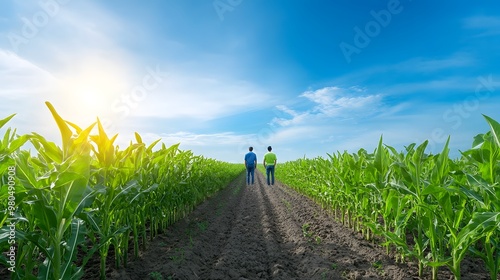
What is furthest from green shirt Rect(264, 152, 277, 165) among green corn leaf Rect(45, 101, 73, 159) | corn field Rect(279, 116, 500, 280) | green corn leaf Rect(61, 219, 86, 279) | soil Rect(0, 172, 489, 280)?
green corn leaf Rect(45, 101, 73, 159)

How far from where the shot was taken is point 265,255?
6.12m

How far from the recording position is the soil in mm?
4871

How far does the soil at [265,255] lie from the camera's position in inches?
192

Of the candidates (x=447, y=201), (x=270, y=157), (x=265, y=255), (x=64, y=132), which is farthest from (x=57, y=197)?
(x=270, y=157)

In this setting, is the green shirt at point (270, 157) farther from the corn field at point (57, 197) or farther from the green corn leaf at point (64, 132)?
the green corn leaf at point (64, 132)

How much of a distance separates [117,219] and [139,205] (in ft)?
2.03

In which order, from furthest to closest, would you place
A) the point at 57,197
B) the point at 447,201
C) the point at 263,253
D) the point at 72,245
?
the point at 263,253 < the point at 447,201 < the point at 57,197 < the point at 72,245

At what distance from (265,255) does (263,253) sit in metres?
0.11

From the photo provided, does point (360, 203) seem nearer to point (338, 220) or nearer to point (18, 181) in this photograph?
point (338, 220)

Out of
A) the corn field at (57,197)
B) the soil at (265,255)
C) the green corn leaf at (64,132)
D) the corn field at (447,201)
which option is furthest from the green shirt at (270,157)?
the green corn leaf at (64,132)

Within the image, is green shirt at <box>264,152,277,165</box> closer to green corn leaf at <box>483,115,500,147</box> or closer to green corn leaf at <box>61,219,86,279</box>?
green corn leaf at <box>483,115,500,147</box>

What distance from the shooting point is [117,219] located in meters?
Answer: 4.71

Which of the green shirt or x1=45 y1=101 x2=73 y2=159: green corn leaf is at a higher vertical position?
the green shirt

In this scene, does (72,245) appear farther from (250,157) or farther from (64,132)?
(250,157)
